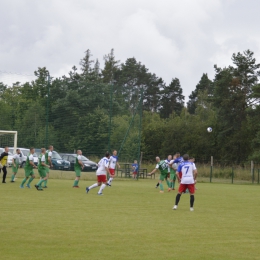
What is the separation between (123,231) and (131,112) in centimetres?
2624

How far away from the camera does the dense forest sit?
36375 millimetres

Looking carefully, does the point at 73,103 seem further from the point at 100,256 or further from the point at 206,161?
the point at 206,161

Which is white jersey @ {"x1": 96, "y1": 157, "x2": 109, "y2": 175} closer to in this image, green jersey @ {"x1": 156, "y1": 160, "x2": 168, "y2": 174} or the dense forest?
green jersey @ {"x1": 156, "y1": 160, "x2": 168, "y2": 174}

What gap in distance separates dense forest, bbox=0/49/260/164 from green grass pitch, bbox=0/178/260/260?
18.0 metres

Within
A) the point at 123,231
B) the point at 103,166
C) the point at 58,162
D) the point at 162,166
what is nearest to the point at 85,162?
the point at 58,162

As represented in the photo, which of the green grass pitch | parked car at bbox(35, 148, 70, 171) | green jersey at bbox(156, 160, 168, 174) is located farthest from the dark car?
the green grass pitch

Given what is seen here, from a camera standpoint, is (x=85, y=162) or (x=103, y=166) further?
(x=85, y=162)

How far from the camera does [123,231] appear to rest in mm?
11859

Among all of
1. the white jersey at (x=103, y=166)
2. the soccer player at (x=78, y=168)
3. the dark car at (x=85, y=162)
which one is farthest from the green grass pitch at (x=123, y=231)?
the dark car at (x=85, y=162)

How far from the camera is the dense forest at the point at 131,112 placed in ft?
119

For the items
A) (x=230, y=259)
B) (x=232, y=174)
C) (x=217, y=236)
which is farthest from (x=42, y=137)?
(x=230, y=259)

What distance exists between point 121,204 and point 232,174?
1112 inches

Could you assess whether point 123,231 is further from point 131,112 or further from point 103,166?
point 131,112

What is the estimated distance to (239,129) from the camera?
209 feet
